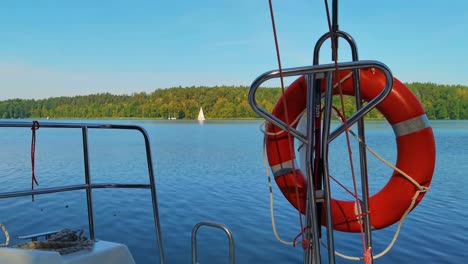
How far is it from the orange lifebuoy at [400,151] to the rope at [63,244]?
91 cm

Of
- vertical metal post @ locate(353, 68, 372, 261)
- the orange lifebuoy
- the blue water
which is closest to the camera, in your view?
vertical metal post @ locate(353, 68, 372, 261)

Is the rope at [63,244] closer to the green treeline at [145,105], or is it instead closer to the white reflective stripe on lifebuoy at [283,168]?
the white reflective stripe on lifebuoy at [283,168]

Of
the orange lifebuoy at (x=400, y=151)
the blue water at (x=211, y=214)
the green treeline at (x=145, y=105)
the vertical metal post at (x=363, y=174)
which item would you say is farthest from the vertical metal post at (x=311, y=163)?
the green treeline at (x=145, y=105)

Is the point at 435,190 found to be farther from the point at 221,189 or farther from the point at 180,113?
the point at 180,113

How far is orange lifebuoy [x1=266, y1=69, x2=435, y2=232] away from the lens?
1.96m

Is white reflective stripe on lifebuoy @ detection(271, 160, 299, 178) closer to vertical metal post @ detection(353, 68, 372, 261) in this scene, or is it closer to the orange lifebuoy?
the orange lifebuoy

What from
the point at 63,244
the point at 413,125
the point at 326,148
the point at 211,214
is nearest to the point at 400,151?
the point at 413,125

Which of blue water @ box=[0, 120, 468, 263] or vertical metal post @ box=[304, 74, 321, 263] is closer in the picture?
vertical metal post @ box=[304, 74, 321, 263]

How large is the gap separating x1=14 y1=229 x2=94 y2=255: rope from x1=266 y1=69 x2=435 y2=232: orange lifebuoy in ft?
2.98

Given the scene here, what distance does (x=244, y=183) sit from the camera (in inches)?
415

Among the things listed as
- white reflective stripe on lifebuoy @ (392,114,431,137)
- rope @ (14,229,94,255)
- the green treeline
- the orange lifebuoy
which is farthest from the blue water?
the green treeline

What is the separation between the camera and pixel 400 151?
2084mm

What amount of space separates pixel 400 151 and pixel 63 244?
5.14 feet

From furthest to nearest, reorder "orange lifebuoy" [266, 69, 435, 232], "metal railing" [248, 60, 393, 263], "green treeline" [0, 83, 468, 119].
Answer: "green treeline" [0, 83, 468, 119] < "orange lifebuoy" [266, 69, 435, 232] < "metal railing" [248, 60, 393, 263]
